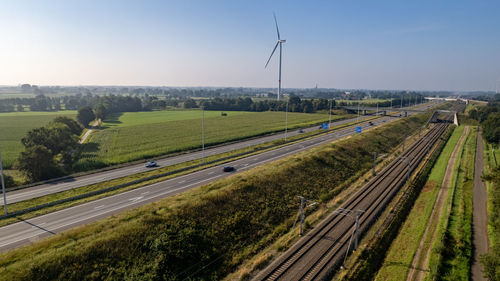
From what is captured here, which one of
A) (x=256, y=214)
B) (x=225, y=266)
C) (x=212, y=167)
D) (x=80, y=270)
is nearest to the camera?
(x=80, y=270)

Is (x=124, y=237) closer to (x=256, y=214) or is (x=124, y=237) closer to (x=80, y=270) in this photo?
(x=80, y=270)

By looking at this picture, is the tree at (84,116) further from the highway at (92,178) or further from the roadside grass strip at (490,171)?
the roadside grass strip at (490,171)

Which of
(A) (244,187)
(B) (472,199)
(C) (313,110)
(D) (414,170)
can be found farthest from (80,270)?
(C) (313,110)

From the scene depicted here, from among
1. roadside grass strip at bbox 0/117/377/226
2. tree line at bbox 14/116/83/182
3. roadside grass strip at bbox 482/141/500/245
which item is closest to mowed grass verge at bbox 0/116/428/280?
roadside grass strip at bbox 0/117/377/226

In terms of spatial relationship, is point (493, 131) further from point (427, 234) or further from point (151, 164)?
point (151, 164)

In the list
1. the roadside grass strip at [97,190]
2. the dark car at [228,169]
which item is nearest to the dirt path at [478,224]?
the dark car at [228,169]

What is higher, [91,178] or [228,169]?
[228,169]

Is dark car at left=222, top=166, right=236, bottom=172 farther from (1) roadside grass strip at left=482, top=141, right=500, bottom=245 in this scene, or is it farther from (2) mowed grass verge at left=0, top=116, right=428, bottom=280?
(1) roadside grass strip at left=482, top=141, right=500, bottom=245

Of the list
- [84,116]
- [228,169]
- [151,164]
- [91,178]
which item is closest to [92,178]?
[91,178]
